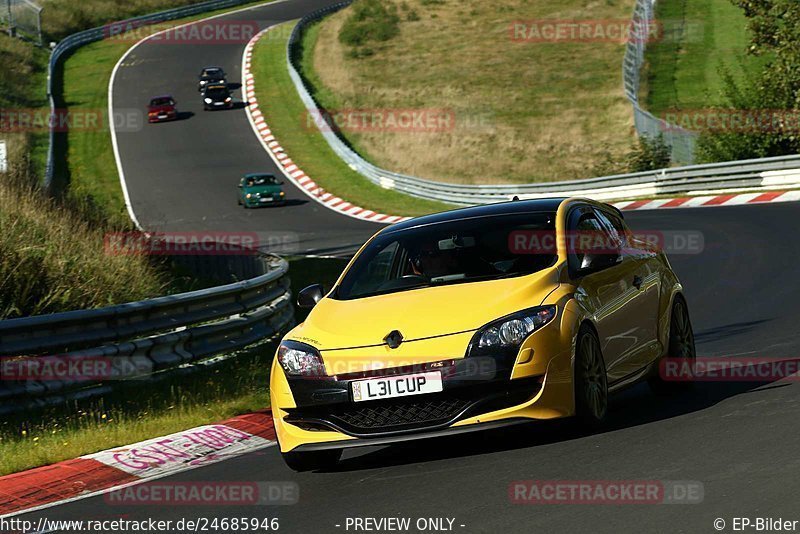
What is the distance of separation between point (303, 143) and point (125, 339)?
128 ft

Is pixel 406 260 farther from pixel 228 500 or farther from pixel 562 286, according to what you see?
pixel 228 500

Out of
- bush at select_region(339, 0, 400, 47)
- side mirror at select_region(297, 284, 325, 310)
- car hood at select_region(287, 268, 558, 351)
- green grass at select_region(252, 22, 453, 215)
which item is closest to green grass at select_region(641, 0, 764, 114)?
green grass at select_region(252, 22, 453, 215)

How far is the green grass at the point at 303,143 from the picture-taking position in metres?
39.9

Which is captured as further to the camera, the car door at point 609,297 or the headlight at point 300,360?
the car door at point 609,297

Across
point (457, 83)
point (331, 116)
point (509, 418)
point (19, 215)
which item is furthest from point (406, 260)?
point (457, 83)

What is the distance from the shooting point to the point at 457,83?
62.6 metres

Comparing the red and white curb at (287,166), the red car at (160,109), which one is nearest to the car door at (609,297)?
the red and white curb at (287,166)

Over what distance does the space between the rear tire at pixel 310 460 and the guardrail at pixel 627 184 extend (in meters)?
22.6

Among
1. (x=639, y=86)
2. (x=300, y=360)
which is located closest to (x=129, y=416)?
(x=300, y=360)

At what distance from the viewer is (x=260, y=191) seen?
39.8 meters

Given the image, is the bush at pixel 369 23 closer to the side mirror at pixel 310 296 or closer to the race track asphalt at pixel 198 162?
the race track asphalt at pixel 198 162

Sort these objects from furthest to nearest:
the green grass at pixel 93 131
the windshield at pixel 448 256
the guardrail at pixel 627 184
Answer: the green grass at pixel 93 131 → the guardrail at pixel 627 184 → the windshield at pixel 448 256

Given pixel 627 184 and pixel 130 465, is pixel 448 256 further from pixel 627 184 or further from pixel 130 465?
pixel 627 184

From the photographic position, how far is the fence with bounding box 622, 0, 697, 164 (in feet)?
124
